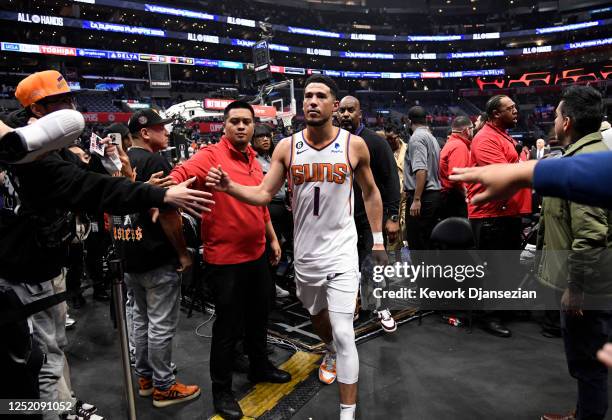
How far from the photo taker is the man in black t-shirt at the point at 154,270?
9.90ft

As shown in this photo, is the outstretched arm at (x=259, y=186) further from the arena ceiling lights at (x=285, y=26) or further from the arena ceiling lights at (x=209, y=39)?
the arena ceiling lights at (x=209, y=39)

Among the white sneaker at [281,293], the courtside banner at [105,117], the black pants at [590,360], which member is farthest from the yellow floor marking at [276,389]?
the courtside banner at [105,117]

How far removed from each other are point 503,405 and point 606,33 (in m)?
56.9

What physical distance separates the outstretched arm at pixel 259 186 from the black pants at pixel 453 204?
9.70ft

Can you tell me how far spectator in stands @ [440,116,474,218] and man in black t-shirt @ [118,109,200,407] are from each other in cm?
347

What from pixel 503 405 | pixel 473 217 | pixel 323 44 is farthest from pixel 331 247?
pixel 323 44

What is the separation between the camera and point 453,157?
4910mm

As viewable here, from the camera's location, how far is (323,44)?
1886 inches

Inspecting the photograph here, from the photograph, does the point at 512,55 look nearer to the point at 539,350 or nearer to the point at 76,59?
the point at 76,59

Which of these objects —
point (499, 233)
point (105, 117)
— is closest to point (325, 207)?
point (499, 233)

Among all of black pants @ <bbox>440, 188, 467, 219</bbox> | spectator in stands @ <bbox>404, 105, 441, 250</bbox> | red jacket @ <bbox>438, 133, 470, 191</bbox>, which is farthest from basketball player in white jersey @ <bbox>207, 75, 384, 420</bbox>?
black pants @ <bbox>440, 188, 467, 219</bbox>

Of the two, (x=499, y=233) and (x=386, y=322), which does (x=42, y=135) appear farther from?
(x=499, y=233)

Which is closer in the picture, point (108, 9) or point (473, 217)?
point (473, 217)

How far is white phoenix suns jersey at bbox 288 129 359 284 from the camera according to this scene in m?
2.81
